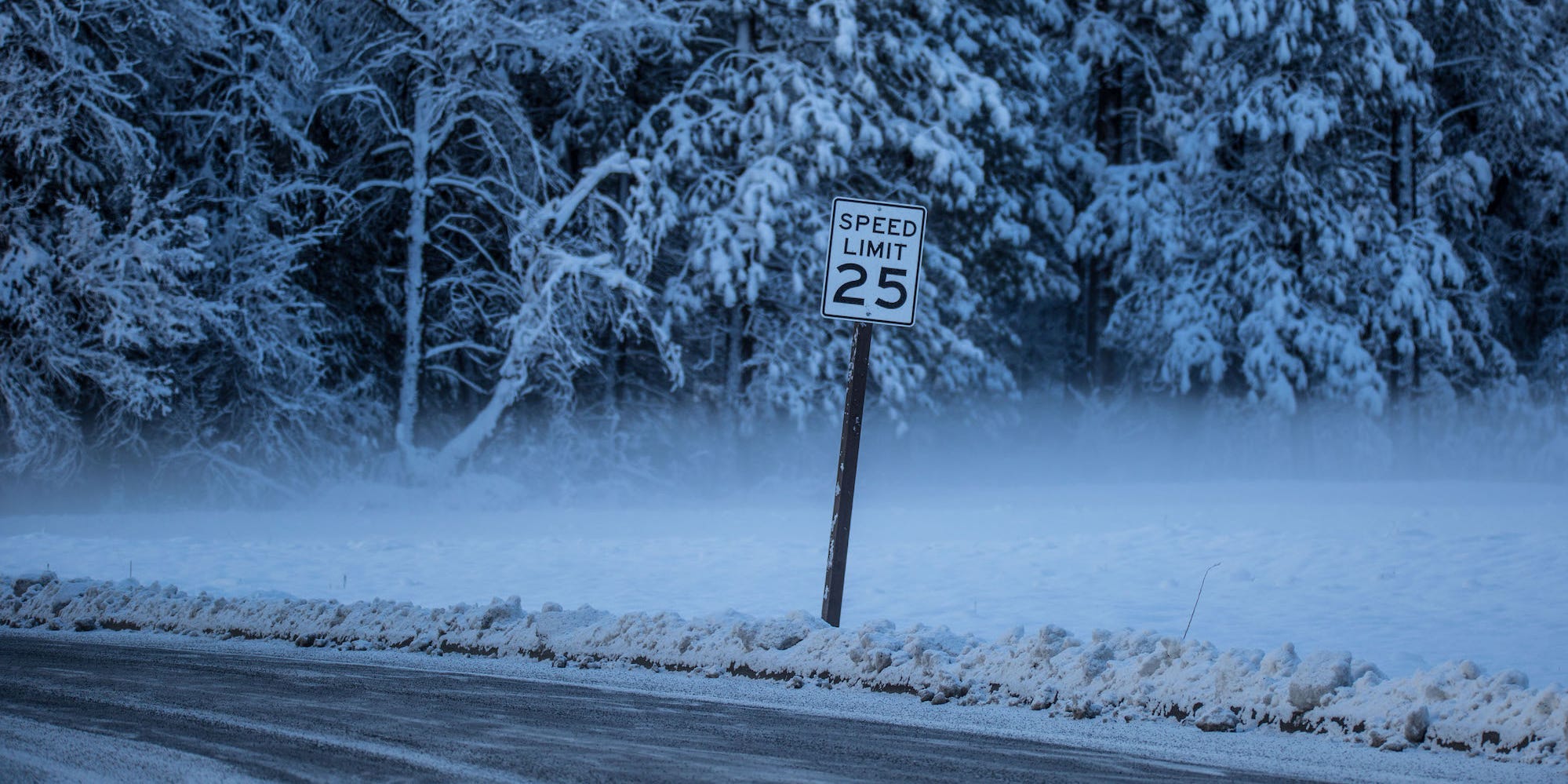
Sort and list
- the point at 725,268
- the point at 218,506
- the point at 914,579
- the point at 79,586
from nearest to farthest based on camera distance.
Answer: the point at 79,586 < the point at 914,579 < the point at 218,506 < the point at 725,268

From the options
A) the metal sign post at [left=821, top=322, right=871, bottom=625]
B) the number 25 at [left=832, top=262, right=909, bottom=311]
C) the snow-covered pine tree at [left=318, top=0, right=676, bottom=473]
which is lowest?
the metal sign post at [left=821, top=322, right=871, bottom=625]

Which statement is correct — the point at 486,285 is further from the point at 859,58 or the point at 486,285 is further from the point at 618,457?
Result: the point at 859,58

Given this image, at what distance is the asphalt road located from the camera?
205 inches

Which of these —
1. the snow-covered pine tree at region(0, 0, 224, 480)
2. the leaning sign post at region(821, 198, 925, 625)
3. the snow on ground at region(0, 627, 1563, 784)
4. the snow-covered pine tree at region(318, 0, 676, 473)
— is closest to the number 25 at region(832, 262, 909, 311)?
the leaning sign post at region(821, 198, 925, 625)

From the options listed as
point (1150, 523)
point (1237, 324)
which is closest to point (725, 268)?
point (1150, 523)

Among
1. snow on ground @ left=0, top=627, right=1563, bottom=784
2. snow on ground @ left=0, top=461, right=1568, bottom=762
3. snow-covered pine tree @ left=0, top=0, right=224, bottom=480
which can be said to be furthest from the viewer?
snow-covered pine tree @ left=0, top=0, right=224, bottom=480

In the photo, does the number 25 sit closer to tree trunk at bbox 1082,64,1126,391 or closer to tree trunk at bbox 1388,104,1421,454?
tree trunk at bbox 1082,64,1126,391

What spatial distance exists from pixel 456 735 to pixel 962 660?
298 cm

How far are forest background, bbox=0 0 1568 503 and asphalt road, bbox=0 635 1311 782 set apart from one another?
1227cm

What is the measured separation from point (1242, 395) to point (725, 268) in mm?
13512

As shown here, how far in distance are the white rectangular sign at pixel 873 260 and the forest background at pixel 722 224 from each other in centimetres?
1273

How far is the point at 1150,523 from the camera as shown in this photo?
17.4 meters

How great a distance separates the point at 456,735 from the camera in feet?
19.1

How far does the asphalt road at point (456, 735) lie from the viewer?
205 inches
